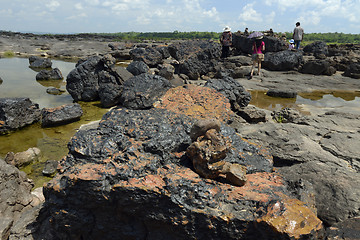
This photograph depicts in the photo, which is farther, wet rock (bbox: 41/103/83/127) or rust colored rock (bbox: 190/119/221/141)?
wet rock (bbox: 41/103/83/127)

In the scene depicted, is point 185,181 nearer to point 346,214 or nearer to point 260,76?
point 346,214

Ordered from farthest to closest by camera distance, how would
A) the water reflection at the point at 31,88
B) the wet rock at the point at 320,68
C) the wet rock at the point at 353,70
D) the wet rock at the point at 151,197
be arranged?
the wet rock at the point at 320,68 → the wet rock at the point at 353,70 → the water reflection at the point at 31,88 → the wet rock at the point at 151,197

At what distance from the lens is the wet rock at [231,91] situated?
6.18 meters

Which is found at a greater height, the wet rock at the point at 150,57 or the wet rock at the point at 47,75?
the wet rock at the point at 150,57

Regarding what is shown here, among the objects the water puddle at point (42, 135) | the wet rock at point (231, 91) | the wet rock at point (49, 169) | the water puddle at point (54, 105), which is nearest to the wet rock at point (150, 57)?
the water puddle at point (54, 105)

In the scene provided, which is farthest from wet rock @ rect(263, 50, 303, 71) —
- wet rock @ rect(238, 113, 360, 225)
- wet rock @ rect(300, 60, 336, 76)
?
wet rock @ rect(238, 113, 360, 225)

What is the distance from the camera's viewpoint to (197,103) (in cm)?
443

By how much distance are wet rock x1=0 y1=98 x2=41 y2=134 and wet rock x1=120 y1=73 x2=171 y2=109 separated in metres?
2.74

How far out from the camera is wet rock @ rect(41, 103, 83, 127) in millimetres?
6083

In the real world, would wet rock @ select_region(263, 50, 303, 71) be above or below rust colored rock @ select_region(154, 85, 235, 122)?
above

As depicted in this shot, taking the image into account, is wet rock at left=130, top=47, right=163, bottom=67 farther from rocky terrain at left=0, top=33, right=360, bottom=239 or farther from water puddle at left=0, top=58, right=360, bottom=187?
rocky terrain at left=0, top=33, right=360, bottom=239

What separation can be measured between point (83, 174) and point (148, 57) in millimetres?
12223

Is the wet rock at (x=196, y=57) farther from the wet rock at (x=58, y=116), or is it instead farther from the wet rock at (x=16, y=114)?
the wet rock at (x=16, y=114)

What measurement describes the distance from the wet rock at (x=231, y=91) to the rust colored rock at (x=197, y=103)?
1.34 m
